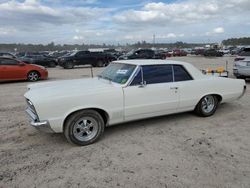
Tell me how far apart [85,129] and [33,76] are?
9.98 m

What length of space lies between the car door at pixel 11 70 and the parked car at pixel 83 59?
9.35 meters

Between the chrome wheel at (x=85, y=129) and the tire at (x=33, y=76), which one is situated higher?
the tire at (x=33, y=76)

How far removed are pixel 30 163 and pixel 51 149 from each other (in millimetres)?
564

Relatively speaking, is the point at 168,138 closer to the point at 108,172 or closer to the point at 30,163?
the point at 108,172

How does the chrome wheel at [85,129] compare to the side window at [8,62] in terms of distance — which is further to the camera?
the side window at [8,62]

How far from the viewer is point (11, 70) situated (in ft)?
41.8

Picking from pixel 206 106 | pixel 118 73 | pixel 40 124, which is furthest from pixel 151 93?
pixel 40 124

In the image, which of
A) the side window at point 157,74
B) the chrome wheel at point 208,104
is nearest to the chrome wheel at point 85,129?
the side window at point 157,74

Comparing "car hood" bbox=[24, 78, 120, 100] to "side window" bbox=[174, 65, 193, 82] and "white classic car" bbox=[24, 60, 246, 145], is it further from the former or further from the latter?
"side window" bbox=[174, 65, 193, 82]

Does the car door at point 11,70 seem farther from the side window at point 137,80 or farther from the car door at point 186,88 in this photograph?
the car door at point 186,88

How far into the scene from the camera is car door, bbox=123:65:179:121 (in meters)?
4.98

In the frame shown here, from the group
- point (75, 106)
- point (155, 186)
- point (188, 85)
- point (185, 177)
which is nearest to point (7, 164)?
point (75, 106)

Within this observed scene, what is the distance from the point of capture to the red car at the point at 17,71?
41.5ft

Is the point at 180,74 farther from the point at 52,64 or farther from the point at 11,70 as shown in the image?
the point at 52,64
